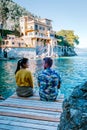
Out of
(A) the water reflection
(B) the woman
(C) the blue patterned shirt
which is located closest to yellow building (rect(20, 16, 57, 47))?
(A) the water reflection

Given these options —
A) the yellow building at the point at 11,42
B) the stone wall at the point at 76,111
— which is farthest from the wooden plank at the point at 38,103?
the yellow building at the point at 11,42

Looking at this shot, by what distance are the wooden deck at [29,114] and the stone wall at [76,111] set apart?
2.43m

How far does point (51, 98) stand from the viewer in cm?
693

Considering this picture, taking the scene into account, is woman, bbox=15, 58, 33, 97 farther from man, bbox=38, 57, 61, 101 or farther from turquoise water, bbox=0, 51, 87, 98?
turquoise water, bbox=0, 51, 87, 98

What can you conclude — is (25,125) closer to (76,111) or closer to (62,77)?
(76,111)

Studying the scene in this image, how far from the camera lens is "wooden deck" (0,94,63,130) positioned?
4.57 meters

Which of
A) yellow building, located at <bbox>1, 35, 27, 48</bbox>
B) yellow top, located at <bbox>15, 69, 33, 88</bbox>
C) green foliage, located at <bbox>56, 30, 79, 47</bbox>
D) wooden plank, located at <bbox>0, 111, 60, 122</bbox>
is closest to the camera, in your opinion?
wooden plank, located at <bbox>0, 111, 60, 122</bbox>

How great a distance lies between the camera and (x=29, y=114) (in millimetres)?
5336

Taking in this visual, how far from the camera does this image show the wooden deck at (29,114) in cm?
457

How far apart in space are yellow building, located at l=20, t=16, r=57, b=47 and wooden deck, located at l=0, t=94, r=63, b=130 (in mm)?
66182

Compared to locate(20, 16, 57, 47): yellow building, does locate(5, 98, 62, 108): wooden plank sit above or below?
below

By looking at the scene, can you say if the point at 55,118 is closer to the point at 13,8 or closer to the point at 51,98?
the point at 51,98

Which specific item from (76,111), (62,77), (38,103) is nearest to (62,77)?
(62,77)

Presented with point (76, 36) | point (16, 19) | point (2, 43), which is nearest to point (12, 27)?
point (16, 19)
